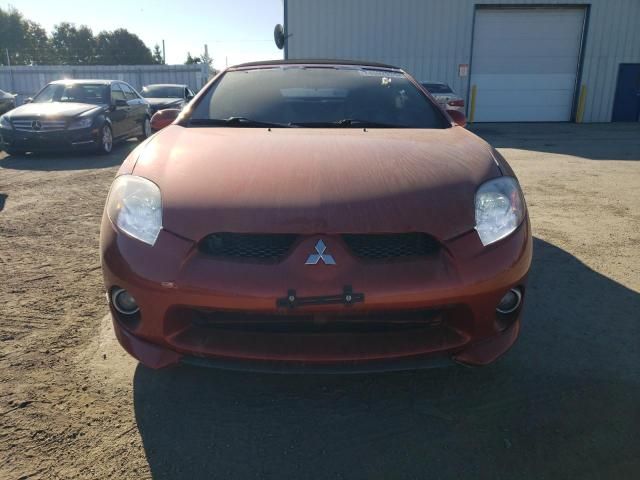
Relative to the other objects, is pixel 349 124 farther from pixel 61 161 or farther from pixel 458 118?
pixel 61 161

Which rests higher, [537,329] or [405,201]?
[405,201]

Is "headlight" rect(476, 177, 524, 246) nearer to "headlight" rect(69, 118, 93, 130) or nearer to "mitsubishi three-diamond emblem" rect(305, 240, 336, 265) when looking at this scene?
"mitsubishi three-diamond emblem" rect(305, 240, 336, 265)

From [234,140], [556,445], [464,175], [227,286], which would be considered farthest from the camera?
[234,140]

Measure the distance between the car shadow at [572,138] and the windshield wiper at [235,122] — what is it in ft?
28.0

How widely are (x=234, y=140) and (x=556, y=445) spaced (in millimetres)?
1893

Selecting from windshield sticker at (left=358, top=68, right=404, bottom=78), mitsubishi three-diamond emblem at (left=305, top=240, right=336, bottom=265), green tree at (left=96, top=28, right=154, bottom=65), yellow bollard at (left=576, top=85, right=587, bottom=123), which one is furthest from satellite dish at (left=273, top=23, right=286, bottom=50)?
green tree at (left=96, top=28, right=154, bottom=65)

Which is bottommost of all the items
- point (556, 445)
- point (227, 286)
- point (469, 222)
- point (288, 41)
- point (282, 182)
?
point (556, 445)

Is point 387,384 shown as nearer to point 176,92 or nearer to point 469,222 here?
point 469,222

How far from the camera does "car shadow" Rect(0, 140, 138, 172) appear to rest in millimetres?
7707

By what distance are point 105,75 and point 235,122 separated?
25571mm

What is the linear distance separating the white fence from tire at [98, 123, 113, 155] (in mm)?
16938

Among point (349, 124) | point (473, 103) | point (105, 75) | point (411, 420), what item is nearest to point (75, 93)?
point (349, 124)

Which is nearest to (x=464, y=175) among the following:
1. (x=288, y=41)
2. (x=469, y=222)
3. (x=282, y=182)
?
(x=469, y=222)

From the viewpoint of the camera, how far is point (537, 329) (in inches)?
107
